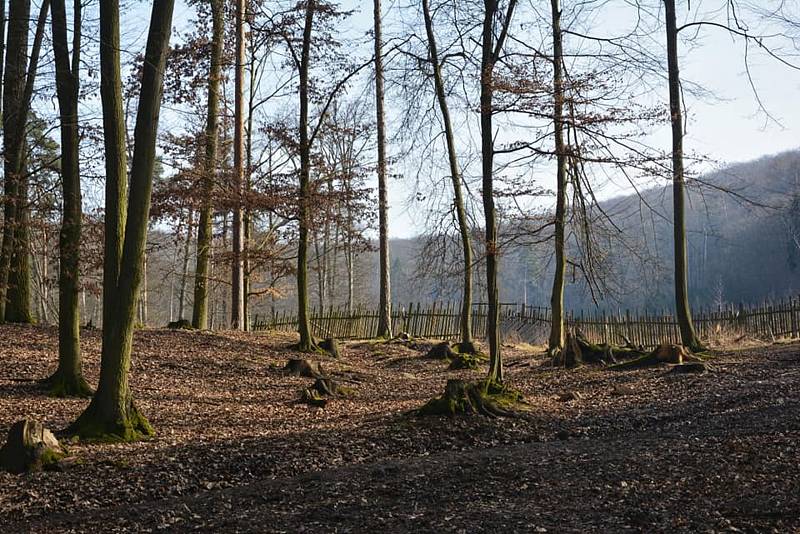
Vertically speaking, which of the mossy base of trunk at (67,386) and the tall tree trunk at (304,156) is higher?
the tall tree trunk at (304,156)

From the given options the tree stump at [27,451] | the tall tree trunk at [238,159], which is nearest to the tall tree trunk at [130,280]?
the tree stump at [27,451]

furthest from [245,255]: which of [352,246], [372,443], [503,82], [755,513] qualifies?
[755,513]

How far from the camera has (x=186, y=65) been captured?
1531 centimetres

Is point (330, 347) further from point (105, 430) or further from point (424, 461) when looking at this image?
point (424, 461)

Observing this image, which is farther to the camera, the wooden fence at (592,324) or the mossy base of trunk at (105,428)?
the wooden fence at (592,324)

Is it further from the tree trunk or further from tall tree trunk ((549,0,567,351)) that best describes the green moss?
tall tree trunk ((549,0,567,351))

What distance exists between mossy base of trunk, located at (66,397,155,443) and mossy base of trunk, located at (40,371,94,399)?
2085 millimetres

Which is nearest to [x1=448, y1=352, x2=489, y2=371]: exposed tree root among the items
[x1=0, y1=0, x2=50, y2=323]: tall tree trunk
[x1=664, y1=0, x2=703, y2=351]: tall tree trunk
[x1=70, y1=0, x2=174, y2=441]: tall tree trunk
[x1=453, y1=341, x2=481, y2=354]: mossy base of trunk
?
[x1=453, y1=341, x2=481, y2=354]: mossy base of trunk

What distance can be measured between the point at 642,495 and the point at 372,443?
2.75m

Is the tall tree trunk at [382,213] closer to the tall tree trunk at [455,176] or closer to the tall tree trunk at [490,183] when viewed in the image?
the tall tree trunk at [455,176]

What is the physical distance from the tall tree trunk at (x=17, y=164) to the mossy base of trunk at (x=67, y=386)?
359 centimetres

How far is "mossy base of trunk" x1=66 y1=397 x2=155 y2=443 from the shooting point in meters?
6.79

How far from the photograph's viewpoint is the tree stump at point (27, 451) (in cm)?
582

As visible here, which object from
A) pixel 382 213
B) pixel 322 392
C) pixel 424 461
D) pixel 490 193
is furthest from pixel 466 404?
pixel 382 213
